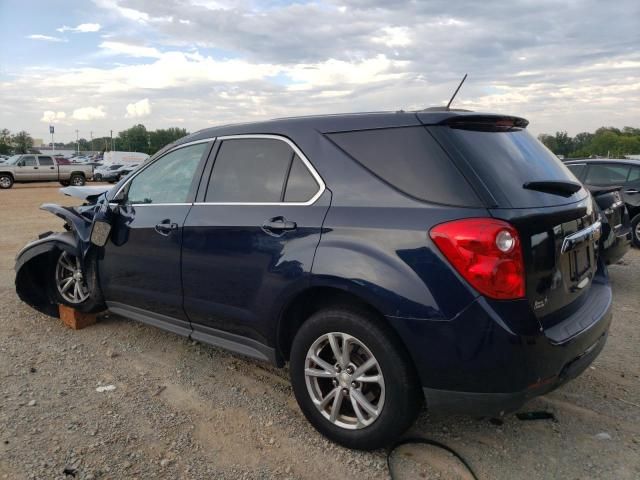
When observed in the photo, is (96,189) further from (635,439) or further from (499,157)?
(635,439)

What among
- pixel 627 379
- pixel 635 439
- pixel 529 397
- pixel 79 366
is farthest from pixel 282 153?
pixel 627 379

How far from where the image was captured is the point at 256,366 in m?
4.08

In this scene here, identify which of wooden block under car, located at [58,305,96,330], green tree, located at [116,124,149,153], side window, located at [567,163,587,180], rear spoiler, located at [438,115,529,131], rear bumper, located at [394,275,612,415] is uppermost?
green tree, located at [116,124,149,153]

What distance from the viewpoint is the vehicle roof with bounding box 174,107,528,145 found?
9.09 ft

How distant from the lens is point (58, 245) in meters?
4.74

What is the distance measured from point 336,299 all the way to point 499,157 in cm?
114

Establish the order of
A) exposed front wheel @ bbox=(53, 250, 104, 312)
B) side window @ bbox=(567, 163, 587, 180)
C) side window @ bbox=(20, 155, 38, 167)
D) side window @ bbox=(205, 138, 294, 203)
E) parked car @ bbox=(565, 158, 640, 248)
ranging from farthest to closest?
1. side window @ bbox=(20, 155, 38, 167)
2. side window @ bbox=(567, 163, 587, 180)
3. parked car @ bbox=(565, 158, 640, 248)
4. exposed front wheel @ bbox=(53, 250, 104, 312)
5. side window @ bbox=(205, 138, 294, 203)

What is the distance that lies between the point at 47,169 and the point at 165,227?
27.5 m

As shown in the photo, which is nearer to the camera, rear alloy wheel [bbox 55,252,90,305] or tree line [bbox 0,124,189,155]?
rear alloy wheel [bbox 55,252,90,305]

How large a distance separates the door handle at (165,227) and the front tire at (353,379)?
51.6 inches

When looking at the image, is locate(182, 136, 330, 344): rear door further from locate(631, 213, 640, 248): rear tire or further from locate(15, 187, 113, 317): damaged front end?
locate(631, 213, 640, 248): rear tire

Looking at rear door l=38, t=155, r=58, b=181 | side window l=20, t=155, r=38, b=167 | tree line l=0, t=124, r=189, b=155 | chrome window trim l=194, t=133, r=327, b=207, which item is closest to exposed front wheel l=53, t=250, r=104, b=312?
chrome window trim l=194, t=133, r=327, b=207

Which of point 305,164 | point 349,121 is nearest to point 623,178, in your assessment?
point 349,121

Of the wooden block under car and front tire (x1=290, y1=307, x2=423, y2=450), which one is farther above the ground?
front tire (x1=290, y1=307, x2=423, y2=450)
